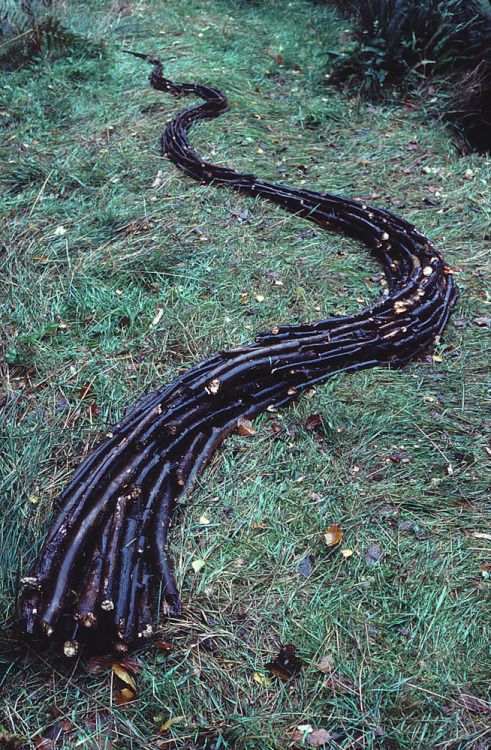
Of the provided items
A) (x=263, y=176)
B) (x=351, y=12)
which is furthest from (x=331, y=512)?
(x=351, y=12)

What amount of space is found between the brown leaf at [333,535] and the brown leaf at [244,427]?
53 cm

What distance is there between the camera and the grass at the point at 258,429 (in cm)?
145

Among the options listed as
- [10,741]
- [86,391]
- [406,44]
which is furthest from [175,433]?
[406,44]

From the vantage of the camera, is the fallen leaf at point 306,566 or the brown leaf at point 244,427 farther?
the brown leaf at point 244,427

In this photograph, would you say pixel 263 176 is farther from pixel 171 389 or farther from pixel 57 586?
pixel 57 586

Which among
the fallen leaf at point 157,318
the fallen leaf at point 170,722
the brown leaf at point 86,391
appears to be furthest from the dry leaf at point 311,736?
the fallen leaf at point 157,318

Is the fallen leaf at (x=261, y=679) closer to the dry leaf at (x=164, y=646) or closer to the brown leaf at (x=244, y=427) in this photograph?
the dry leaf at (x=164, y=646)

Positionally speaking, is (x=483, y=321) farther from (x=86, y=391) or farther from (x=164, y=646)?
(x=164, y=646)

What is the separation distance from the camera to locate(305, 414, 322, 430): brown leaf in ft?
7.18

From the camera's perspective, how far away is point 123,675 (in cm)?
148

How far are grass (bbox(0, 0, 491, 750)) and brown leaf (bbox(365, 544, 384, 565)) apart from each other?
2 cm

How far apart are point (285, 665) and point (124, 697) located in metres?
0.48

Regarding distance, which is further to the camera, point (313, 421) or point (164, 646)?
point (313, 421)

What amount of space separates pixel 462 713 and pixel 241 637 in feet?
2.14
